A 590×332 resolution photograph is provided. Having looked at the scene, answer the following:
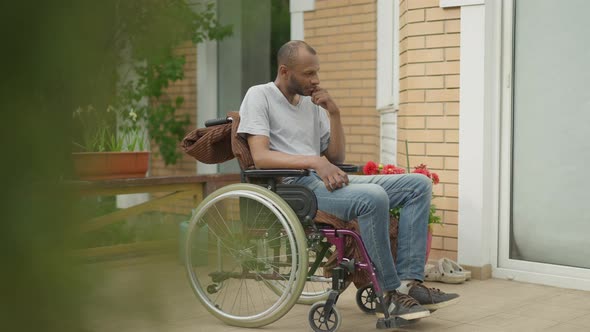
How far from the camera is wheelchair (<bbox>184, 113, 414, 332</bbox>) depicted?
302cm

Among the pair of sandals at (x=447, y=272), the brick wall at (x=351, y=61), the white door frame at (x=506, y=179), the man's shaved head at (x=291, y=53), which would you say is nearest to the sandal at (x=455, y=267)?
the pair of sandals at (x=447, y=272)

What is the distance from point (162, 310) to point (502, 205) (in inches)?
166

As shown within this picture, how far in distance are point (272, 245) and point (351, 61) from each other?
362 centimetres

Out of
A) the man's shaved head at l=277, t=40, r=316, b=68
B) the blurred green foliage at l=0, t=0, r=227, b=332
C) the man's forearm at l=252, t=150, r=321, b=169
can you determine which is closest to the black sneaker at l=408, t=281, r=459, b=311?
the man's forearm at l=252, t=150, r=321, b=169

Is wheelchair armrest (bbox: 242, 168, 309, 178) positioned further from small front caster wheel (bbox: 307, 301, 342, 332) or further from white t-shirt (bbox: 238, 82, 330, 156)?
small front caster wheel (bbox: 307, 301, 342, 332)

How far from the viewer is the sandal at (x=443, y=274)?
4266 millimetres

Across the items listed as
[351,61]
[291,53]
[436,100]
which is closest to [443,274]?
[436,100]

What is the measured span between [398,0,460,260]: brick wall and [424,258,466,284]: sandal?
0.23 metres

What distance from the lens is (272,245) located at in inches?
127

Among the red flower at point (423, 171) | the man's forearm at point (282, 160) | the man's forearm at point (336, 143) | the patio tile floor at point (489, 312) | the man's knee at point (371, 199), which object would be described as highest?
the man's forearm at point (336, 143)

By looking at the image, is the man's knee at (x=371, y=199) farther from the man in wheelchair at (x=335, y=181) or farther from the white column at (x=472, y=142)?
the white column at (x=472, y=142)

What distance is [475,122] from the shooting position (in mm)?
4406

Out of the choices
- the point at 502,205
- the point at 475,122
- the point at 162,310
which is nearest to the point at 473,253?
the point at 502,205

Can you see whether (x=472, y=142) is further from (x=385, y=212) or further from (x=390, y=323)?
(x=390, y=323)
